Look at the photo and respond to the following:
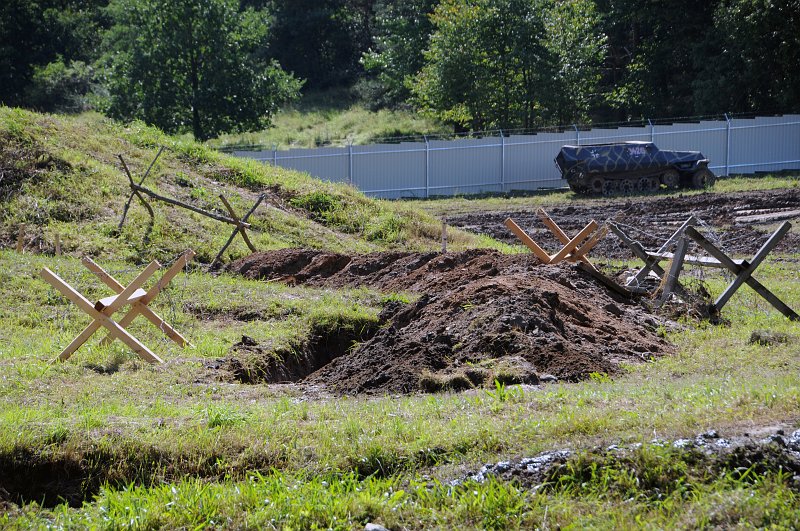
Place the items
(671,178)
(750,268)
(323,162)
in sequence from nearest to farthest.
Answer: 1. (750,268)
2. (671,178)
3. (323,162)

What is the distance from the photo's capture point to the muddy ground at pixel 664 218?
2245cm

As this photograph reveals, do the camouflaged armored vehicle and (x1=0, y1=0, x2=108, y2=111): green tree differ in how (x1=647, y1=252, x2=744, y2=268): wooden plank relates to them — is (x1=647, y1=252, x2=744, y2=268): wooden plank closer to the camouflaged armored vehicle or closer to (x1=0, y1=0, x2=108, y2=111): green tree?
the camouflaged armored vehicle

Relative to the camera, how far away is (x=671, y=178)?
34.2 meters

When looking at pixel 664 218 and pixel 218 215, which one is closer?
pixel 218 215

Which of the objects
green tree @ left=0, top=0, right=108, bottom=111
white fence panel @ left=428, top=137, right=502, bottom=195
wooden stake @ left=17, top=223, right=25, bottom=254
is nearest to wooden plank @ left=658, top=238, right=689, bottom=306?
wooden stake @ left=17, top=223, right=25, bottom=254

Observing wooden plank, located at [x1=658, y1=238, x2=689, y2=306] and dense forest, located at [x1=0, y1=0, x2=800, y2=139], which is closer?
wooden plank, located at [x1=658, y1=238, x2=689, y2=306]

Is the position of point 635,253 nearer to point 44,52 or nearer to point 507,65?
point 507,65

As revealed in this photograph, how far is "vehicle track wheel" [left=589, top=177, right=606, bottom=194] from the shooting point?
34.2m

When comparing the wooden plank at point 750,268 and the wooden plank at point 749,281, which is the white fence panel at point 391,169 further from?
the wooden plank at point 750,268

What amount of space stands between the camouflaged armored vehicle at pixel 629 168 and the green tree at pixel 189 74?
1458 centimetres

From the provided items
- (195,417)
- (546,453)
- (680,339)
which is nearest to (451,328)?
(680,339)

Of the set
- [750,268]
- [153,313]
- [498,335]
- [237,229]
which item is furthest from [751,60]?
[153,313]

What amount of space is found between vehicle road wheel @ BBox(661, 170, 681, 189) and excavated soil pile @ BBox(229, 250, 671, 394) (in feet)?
68.6

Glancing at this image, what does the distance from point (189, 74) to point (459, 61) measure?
11721 mm
